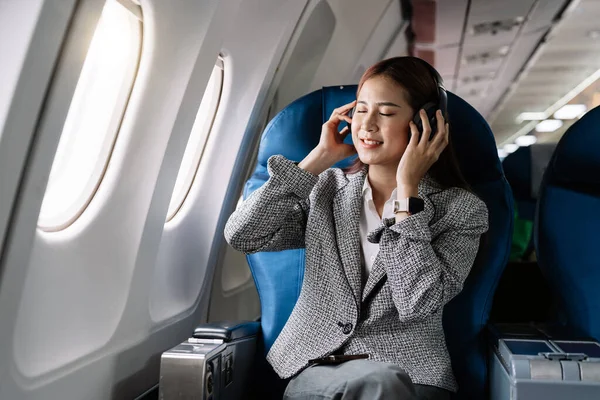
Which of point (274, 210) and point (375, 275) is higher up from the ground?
point (274, 210)

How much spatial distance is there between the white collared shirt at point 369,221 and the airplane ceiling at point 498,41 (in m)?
1.73

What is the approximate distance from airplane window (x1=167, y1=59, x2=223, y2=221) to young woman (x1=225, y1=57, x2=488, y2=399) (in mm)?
871

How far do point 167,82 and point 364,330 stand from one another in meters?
1.04

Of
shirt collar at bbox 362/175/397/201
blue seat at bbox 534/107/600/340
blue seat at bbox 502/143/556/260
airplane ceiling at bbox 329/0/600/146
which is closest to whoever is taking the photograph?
shirt collar at bbox 362/175/397/201

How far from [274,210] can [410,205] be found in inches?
17.0

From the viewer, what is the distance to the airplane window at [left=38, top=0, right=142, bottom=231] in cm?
227

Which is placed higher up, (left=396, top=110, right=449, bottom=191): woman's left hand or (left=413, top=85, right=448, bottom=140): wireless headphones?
(left=413, top=85, right=448, bottom=140): wireless headphones

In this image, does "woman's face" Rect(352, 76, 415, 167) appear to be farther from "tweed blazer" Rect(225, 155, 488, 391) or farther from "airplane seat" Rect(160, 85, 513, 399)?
"airplane seat" Rect(160, 85, 513, 399)

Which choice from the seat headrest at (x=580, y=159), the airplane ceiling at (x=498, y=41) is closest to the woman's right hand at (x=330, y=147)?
the seat headrest at (x=580, y=159)

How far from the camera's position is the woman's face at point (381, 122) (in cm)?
212

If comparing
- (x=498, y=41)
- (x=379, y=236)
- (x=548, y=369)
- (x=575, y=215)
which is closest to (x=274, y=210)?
(x=379, y=236)

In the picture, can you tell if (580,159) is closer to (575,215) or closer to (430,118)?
(575,215)

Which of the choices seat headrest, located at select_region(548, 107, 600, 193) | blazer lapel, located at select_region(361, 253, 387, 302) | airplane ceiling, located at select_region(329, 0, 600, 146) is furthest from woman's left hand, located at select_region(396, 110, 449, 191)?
airplane ceiling, located at select_region(329, 0, 600, 146)

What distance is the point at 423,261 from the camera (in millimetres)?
1935
